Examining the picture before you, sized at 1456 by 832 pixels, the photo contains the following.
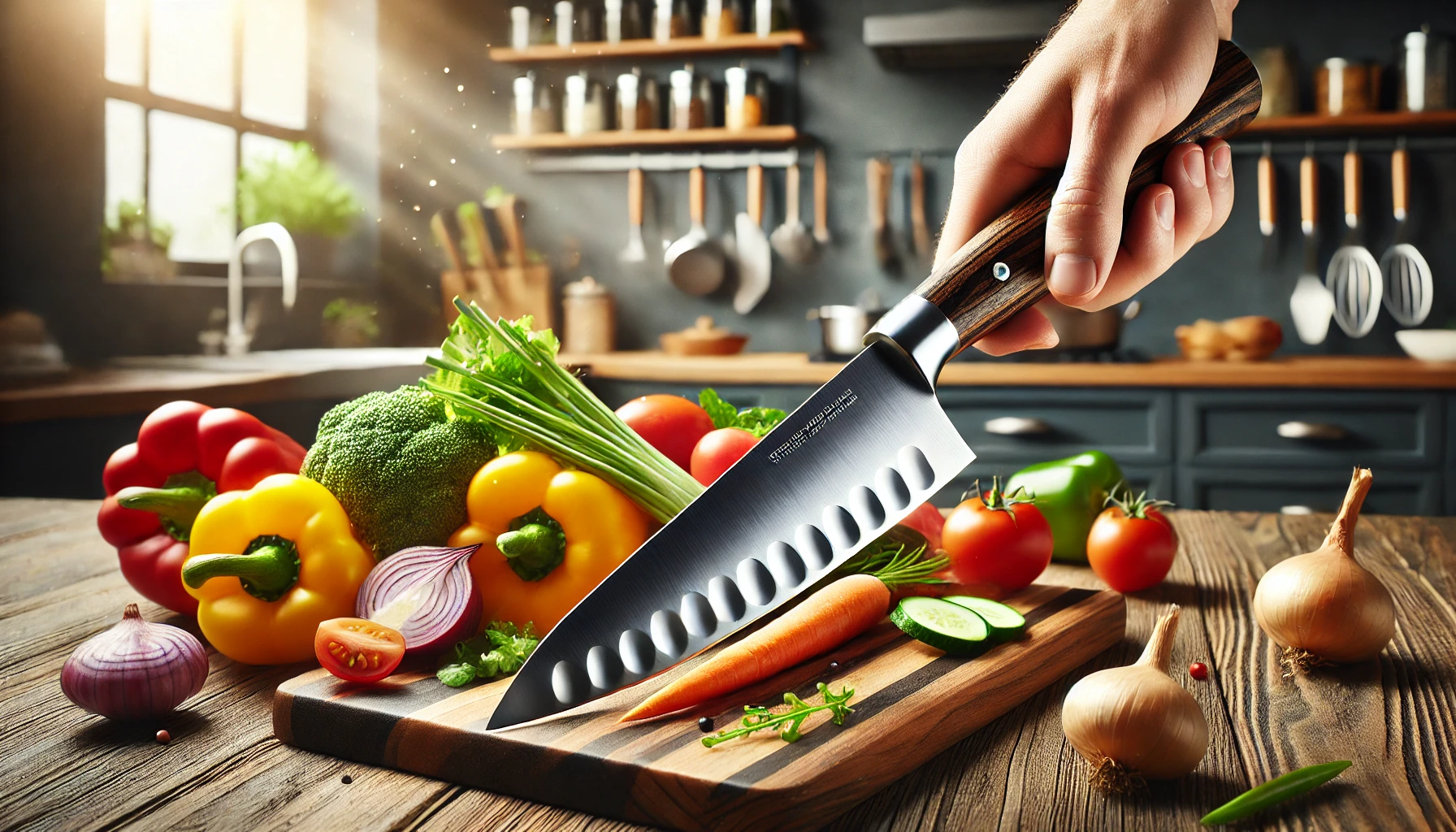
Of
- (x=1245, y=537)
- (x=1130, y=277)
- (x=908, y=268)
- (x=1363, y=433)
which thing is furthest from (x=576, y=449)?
(x=908, y=268)

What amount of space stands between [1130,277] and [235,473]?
0.89 m

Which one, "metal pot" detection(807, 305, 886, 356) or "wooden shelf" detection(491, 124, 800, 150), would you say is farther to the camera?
"wooden shelf" detection(491, 124, 800, 150)

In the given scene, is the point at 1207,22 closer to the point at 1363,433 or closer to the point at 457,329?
the point at 457,329

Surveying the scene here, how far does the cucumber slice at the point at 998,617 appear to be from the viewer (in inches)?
33.6

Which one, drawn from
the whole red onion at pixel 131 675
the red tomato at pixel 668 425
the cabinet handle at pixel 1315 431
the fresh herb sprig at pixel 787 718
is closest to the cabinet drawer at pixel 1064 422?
the cabinet handle at pixel 1315 431

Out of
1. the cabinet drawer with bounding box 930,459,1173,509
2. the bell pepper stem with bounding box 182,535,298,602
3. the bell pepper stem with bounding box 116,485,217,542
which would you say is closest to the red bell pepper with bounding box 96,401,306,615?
Result: the bell pepper stem with bounding box 116,485,217,542

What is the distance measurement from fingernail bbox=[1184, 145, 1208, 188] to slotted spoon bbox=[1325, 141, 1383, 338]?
2.79 meters

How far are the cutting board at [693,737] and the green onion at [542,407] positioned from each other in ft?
0.78

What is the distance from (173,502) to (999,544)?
0.81 m

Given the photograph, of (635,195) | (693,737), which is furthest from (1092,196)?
(635,195)

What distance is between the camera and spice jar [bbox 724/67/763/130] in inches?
139

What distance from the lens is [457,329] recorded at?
110cm

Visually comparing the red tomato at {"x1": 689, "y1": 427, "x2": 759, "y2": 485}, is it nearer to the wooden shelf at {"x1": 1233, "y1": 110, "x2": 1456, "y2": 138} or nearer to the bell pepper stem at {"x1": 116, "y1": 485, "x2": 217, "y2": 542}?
the bell pepper stem at {"x1": 116, "y1": 485, "x2": 217, "y2": 542}

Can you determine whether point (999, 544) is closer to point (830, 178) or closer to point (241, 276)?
point (830, 178)
